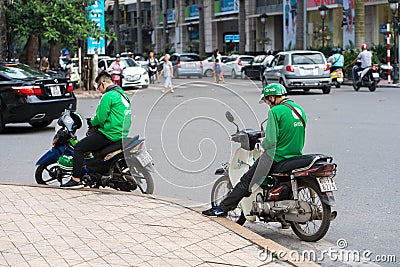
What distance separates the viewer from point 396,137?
13625 millimetres

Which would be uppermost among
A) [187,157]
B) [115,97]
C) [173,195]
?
[115,97]

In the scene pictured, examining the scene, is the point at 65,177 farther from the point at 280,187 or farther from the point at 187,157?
the point at 280,187

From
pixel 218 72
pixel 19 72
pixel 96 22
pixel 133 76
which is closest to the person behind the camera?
pixel 19 72

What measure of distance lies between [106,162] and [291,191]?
8.94 ft

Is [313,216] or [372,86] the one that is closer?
[313,216]

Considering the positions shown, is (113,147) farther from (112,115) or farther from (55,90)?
(55,90)

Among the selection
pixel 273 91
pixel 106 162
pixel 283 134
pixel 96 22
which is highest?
pixel 96 22

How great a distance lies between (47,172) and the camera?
9656 mm

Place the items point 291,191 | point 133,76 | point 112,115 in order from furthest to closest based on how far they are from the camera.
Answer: point 133,76, point 112,115, point 291,191

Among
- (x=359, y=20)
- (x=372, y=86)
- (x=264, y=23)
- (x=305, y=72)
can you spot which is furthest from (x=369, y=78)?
(x=264, y=23)

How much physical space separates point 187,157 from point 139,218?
141 cm

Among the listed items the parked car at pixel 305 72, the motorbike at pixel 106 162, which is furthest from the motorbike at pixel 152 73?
the motorbike at pixel 106 162

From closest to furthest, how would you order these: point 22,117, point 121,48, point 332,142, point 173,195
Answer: point 173,195 < point 332,142 < point 22,117 < point 121,48

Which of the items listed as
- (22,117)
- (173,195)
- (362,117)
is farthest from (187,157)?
(362,117)
